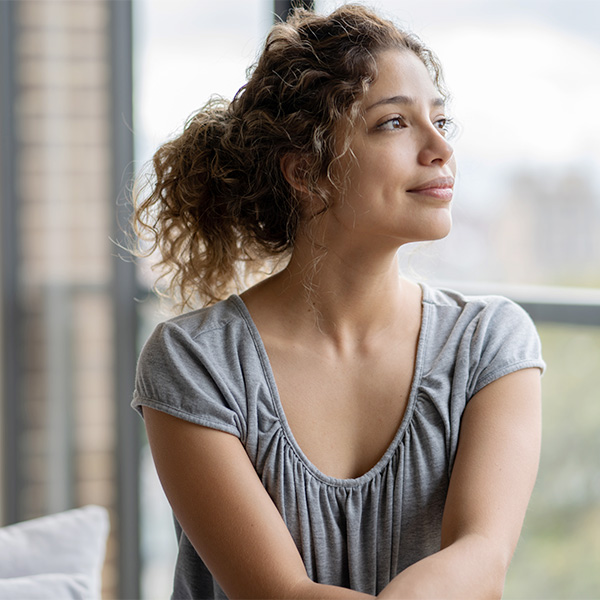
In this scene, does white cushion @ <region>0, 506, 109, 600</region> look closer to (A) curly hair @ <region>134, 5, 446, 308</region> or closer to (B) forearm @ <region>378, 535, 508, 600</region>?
(A) curly hair @ <region>134, 5, 446, 308</region>

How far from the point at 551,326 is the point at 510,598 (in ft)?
2.62

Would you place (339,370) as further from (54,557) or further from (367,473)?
(54,557)

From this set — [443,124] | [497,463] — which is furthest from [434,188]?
[497,463]

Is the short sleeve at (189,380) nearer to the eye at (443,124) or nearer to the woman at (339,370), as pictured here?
the woman at (339,370)

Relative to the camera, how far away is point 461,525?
3.89ft

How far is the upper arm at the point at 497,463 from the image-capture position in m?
1.19

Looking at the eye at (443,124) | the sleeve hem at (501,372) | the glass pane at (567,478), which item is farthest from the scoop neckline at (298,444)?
the glass pane at (567,478)

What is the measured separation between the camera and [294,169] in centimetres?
141

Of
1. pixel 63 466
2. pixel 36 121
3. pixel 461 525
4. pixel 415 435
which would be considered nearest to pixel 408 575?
pixel 461 525

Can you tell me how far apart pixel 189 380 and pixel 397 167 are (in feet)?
1.62

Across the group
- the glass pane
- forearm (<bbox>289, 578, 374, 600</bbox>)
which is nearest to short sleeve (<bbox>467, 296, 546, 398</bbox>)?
forearm (<bbox>289, 578, 374, 600</bbox>)

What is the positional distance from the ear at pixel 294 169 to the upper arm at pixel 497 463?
19.1 inches

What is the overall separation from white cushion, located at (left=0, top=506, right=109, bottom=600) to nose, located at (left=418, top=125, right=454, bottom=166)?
975mm

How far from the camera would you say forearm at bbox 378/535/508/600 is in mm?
1093
